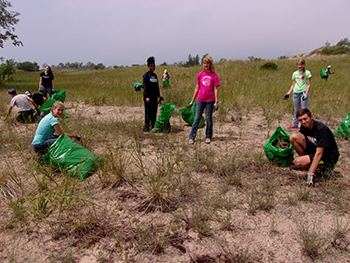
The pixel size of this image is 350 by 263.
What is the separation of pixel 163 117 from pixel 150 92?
622 mm

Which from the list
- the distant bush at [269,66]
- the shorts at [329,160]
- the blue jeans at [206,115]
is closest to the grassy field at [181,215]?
the shorts at [329,160]

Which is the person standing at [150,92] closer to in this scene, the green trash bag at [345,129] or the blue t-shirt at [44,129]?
the blue t-shirt at [44,129]

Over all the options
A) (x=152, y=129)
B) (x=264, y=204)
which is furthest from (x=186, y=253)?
(x=152, y=129)

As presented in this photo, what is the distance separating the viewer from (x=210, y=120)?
170 inches

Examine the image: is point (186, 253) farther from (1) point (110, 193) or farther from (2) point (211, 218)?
(1) point (110, 193)

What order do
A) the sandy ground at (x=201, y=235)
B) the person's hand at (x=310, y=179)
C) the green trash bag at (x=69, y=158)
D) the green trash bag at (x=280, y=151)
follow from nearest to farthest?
1. the sandy ground at (x=201, y=235)
2. the person's hand at (x=310, y=179)
3. the green trash bag at (x=69, y=158)
4. the green trash bag at (x=280, y=151)

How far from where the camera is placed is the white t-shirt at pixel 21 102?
5.63 meters

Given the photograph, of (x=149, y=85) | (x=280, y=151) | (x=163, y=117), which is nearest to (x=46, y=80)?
(x=149, y=85)

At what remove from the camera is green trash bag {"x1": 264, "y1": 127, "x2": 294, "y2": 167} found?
3.36m

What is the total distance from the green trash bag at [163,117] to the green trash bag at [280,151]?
2149 millimetres

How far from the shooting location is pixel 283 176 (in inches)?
125

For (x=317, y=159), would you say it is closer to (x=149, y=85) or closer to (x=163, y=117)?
(x=163, y=117)

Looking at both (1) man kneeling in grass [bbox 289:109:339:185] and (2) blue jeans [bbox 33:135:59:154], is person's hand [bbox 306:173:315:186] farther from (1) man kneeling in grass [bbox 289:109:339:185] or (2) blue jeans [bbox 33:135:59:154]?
(2) blue jeans [bbox 33:135:59:154]

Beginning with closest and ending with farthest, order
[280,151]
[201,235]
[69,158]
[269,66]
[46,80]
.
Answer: [201,235] → [69,158] → [280,151] → [46,80] → [269,66]
